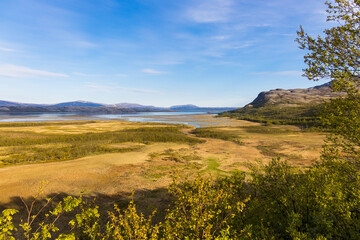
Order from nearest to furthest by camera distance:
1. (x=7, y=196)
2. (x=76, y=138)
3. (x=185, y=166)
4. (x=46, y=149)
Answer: (x=7, y=196)
(x=185, y=166)
(x=46, y=149)
(x=76, y=138)

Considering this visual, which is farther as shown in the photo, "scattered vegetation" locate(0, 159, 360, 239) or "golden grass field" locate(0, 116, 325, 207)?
"golden grass field" locate(0, 116, 325, 207)

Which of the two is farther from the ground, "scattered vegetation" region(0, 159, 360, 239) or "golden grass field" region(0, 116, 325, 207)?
"scattered vegetation" region(0, 159, 360, 239)

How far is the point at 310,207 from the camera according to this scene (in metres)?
9.12

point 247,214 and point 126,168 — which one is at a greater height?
point 247,214

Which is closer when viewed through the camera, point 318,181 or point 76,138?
point 318,181

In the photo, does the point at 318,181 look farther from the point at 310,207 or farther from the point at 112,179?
the point at 112,179

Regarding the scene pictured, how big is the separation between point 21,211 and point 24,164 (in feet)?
61.9

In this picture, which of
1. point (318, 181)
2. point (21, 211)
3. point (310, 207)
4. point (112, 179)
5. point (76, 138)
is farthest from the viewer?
point (76, 138)

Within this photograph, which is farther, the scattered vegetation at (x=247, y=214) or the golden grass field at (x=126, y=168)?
the golden grass field at (x=126, y=168)

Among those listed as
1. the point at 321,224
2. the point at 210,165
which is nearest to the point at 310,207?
the point at 321,224

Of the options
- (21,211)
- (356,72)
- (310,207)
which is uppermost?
(356,72)

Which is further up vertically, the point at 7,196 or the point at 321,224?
the point at 321,224

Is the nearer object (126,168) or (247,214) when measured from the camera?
(247,214)

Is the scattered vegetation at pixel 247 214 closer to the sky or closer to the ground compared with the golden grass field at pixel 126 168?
closer to the sky
